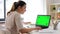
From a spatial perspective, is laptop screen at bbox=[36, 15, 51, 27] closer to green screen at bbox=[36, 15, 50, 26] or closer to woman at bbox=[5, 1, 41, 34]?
green screen at bbox=[36, 15, 50, 26]

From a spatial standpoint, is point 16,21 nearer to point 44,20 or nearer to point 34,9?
point 44,20

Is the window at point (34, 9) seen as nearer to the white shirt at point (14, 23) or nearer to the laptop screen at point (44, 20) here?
the laptop screen at point (44, 20)

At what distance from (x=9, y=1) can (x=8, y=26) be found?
2345 mm

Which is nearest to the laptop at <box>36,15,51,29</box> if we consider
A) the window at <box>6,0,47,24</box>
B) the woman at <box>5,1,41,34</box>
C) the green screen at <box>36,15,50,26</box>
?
the green screen at <box>36,15,50,26</box>

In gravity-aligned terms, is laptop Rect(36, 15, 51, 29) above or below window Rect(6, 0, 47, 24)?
below

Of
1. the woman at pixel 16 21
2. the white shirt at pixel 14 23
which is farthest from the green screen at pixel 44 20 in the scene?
the white shirt at pixel 14 23

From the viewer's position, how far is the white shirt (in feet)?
7.31

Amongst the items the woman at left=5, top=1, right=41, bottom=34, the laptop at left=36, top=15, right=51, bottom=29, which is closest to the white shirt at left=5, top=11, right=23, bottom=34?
the woman at left=5, top=1, right=41, bottom=34

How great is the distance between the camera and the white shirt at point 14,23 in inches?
87.7

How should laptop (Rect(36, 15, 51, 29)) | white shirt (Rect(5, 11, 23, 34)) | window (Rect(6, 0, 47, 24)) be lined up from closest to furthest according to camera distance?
white shirt (Rect(5, 11, 23, 34)) < laptop (Rect(36, 15, 51, 29)) < window (Rect(6, 0, 47, 24))

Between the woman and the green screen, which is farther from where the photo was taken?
the green screen

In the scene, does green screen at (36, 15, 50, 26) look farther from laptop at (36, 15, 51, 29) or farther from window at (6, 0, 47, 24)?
window at (6, 0, 47, 24)

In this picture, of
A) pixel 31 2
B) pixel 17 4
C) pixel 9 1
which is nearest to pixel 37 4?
pixel 31 2

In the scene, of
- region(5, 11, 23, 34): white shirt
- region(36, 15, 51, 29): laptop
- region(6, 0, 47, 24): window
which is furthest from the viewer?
region(6, 0, 47, 24): window
